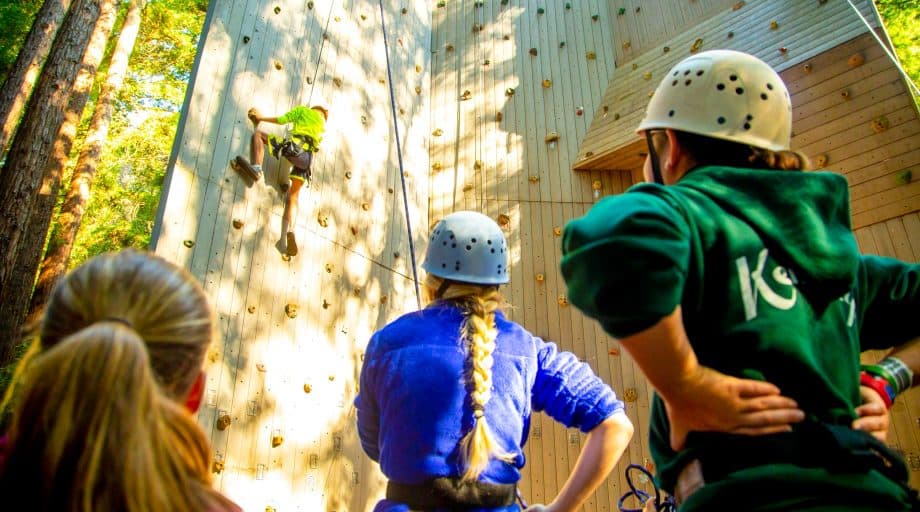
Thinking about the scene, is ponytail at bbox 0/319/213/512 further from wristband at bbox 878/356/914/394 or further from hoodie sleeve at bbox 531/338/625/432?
wristband at bbox 878/356/914/394

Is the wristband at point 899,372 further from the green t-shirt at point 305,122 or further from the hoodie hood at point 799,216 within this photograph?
the green t-shirt at point 305,122

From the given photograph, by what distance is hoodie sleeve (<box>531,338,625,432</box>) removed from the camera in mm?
1607

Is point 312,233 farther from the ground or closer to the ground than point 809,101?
closer to the ground

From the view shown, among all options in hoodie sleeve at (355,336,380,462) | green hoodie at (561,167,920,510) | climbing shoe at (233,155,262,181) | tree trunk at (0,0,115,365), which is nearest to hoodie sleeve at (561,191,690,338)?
green hoodie at (561,167,920,510)

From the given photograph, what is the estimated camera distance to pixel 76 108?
631 cm

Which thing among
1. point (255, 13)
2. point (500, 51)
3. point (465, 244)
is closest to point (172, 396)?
point (465, 244)

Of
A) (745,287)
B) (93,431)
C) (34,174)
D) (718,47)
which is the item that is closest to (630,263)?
(745,287)

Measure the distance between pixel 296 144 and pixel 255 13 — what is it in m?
1.01

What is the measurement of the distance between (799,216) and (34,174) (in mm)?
5871

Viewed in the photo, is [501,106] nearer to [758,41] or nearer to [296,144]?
[758,41]

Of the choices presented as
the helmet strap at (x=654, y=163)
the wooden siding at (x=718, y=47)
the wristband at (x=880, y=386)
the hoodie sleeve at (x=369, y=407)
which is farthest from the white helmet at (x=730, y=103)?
the wooden siding at (x=718, y=47)

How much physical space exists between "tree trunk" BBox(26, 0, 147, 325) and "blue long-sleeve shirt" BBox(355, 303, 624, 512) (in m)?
5.56

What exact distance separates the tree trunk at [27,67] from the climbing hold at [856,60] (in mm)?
6470

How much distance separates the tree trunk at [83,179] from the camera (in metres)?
6.17
